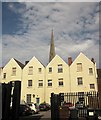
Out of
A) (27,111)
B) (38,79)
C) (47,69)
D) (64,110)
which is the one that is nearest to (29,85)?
(38,79)

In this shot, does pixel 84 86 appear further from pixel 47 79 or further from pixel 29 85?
pixel 29 85

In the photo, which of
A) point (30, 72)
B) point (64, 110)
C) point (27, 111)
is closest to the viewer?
point (64, 110)

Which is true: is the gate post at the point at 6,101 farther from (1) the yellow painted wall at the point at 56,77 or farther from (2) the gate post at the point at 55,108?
(1) the yellow painted wall at the point at 56,77

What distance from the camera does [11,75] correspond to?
45781mm

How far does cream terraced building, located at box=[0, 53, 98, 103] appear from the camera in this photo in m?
43.1

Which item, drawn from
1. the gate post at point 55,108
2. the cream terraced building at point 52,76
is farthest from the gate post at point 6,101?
the cream terraced building at point 52,76

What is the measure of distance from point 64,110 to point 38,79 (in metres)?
30.7

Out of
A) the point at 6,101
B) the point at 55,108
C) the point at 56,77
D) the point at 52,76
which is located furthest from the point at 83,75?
the point at 6,101

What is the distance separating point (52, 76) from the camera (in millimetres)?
44406

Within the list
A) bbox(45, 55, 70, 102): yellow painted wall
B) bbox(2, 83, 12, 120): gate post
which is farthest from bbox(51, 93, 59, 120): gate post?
bbox(45, 55, 70, 102): yellow painted wall

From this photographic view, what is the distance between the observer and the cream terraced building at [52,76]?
43125 mm

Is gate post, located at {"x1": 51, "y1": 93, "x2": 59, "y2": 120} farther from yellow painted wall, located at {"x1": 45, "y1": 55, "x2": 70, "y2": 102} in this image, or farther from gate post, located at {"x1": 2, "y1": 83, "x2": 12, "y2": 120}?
yellow painted wall, located at {"x1": 45, "y1": 55, "x2": 70, "y2": 102}

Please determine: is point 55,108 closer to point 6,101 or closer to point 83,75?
point 6,101


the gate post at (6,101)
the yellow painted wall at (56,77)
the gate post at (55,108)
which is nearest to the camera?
the gate post at (6,101)
